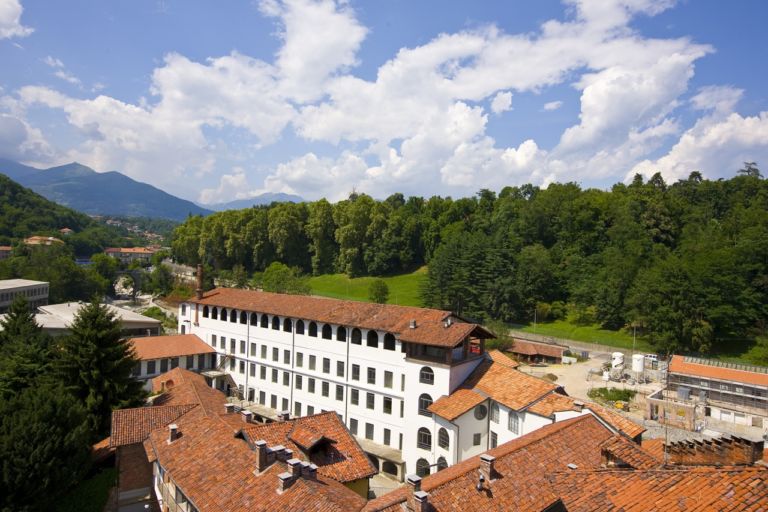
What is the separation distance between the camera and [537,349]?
60438 millimetres

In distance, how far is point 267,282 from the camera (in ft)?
270

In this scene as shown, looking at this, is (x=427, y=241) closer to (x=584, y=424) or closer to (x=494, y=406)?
(x=494, y=406)

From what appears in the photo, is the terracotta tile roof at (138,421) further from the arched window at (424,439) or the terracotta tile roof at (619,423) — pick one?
the terracotta tile roof at (619,423)

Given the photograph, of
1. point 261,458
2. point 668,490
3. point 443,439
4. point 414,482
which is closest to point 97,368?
point 261,458

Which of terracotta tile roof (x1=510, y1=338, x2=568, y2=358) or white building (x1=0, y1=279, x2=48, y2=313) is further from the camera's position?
white building (x1=0, y1=279, x2=48, y2=313)

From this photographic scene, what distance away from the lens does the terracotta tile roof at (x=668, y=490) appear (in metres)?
10.4

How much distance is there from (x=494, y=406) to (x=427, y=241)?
248 ft

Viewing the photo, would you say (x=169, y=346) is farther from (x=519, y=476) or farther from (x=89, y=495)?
(x=519, y=476)

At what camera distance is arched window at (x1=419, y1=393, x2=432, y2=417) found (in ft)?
100

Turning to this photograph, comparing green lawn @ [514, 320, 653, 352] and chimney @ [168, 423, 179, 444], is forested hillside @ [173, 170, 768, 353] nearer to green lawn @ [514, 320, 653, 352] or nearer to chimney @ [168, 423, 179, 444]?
green lawn @ [514, 320, 653, 352]

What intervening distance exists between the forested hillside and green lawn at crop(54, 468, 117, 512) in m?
52.8

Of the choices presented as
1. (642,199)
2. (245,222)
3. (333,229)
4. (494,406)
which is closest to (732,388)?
(494,406)

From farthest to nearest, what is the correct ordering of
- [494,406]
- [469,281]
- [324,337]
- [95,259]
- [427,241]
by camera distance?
1. [95,259]
2. [427,241]
3. [469,281]
4. [324,337]
5. [494,406]

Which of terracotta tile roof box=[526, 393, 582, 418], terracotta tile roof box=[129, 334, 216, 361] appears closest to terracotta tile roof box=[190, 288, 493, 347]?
terracotta tile roof box=[129, 334, 216, 361]
